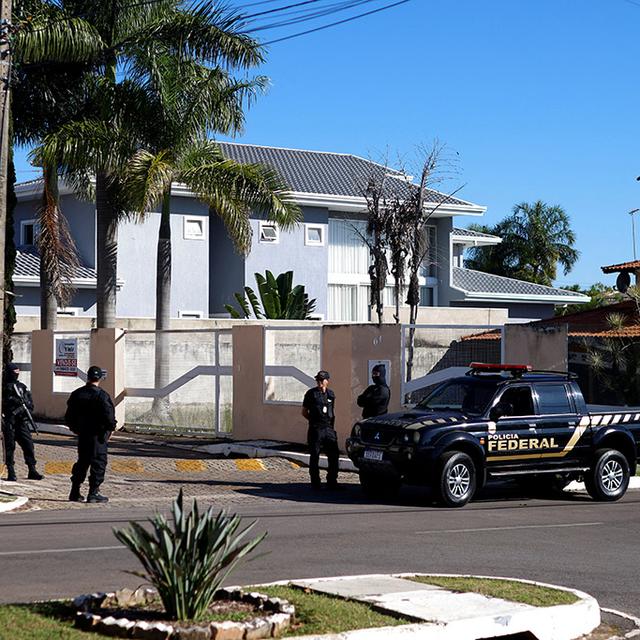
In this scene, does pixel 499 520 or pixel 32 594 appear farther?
pixel 499 520

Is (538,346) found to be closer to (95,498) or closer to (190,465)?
(190,465)

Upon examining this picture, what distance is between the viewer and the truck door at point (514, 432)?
16.4 m

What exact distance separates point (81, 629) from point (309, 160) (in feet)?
133

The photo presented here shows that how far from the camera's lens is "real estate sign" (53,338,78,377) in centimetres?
2722

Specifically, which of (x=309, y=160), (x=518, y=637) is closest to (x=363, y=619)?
(x=518, y=637)

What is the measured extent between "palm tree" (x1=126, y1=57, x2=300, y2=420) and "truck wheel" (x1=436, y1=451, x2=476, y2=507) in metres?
11.8

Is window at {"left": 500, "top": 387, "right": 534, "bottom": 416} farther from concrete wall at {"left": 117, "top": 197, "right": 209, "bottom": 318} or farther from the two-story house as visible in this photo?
concrete wall at {"left": 117, "top": 197, "right": 209, "bottom": 318}

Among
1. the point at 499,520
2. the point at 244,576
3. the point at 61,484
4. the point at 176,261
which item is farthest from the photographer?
the point at 176,261

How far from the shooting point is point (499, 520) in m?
14.6

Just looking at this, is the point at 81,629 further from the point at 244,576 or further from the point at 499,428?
the point at 499,428

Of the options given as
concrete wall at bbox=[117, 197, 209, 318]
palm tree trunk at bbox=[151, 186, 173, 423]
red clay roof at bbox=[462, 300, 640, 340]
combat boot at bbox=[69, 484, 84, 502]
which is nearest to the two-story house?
concrete wall at bbox=[117, 197, 209, 318]

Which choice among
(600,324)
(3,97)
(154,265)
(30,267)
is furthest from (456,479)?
(154,265)

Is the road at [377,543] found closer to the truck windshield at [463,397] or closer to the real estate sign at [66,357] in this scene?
the truck windshield at [463,397]

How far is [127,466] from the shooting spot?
2052 cm
